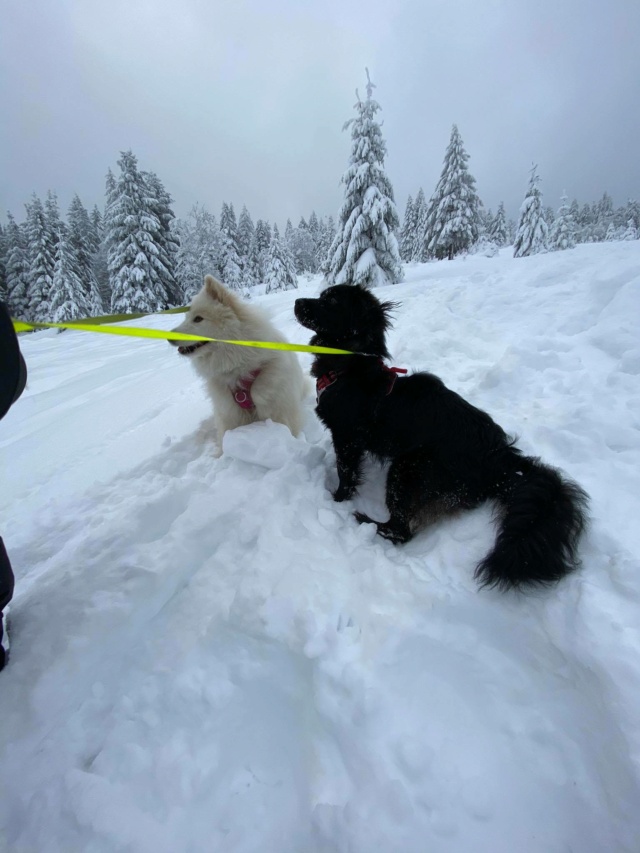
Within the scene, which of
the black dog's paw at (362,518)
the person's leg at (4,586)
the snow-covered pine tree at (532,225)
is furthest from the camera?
the snow-covered pine tree at (532,225)

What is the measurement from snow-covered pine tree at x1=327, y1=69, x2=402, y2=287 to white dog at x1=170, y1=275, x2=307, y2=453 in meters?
12.7

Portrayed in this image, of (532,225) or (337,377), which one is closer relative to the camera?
(337,377)

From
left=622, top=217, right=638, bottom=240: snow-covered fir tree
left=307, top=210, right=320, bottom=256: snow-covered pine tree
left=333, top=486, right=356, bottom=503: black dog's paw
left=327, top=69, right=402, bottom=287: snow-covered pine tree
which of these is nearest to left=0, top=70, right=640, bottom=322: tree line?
left=327, top=69, right=402, bottom=287: snow-covered pine tree

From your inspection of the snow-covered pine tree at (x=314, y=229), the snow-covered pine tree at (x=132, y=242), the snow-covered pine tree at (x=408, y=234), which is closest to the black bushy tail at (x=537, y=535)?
the snow-covered pine tree at (x=132, y=242)

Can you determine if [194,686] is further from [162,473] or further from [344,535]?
[162,473]

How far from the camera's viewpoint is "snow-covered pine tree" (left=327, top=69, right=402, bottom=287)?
592 inches

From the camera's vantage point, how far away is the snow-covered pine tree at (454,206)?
2317 cm

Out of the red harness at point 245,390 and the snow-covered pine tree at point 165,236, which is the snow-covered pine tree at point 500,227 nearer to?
the snow-covered pine tree at point 165,236

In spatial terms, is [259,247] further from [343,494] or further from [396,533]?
[396,533]

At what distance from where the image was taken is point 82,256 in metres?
30.9

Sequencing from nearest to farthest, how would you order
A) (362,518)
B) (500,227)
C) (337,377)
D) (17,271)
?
1. (362,518)
2. (337,377)
3. (17,271)
4. (500,227)

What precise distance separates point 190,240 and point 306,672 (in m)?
31.7

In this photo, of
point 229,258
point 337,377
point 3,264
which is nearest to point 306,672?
point 337,377

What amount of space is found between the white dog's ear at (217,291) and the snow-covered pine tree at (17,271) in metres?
33.7
